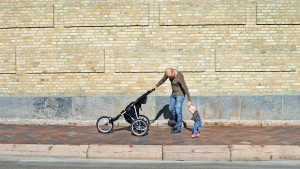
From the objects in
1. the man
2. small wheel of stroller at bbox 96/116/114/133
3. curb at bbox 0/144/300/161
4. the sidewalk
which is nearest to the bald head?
the man

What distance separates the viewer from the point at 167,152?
29.6 ft

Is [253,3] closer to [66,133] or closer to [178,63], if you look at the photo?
[178,63]

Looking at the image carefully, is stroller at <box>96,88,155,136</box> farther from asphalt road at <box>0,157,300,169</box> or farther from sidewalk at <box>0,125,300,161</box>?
asphalt road at <box>0,157,300,169</box>

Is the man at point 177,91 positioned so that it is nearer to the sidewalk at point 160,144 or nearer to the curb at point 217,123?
the sidewalk at point 160,144

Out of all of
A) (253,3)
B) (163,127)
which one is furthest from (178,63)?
(253,3)

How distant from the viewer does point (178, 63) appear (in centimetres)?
1278

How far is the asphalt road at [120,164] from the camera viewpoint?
8211 mm

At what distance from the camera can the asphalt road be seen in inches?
323

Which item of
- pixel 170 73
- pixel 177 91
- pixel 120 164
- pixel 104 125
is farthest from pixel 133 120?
pixel 120 164

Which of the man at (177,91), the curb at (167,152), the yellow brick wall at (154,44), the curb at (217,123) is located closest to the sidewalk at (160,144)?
the curb at (167,152)

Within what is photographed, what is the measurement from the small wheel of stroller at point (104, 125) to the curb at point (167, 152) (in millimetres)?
1929

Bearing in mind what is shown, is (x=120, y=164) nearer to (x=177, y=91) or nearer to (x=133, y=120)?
(x=133, y=120)

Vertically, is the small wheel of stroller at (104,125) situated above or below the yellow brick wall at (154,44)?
below

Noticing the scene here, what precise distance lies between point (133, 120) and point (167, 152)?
A: 213 cm
